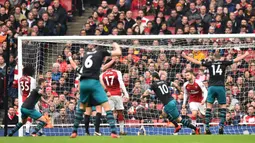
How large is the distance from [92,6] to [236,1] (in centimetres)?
536

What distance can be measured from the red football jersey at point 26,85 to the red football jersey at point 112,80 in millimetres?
1883

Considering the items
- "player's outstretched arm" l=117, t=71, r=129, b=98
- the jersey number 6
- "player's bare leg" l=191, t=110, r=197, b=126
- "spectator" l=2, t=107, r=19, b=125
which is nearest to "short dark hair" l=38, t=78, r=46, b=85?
"spectator" l=2, t=107, r=19, b=125

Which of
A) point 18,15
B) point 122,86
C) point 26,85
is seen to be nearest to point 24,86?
point 26,85

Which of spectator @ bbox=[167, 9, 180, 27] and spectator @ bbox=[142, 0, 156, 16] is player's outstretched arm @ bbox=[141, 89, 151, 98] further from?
spectator @ bbox=[142, 0, 156, 16]

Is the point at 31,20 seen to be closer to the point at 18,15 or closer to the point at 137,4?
the point at 18,15

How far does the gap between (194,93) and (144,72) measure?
1.68 metres

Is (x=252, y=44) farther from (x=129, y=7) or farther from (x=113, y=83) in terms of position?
(x=129, y=7)

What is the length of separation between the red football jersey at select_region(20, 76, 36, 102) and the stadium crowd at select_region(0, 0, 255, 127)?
142 centimetres

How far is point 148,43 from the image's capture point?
26.7 m

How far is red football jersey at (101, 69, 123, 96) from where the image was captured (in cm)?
2452

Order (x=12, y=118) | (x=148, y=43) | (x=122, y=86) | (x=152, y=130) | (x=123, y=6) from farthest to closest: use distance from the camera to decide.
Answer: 1. (x=123, y=6)
2. (x=148, y=43)
3. (x=12, y=118)
4. (x=152, y=130)
5. (x=122, y=86)

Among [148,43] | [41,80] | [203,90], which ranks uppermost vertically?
[148,43]

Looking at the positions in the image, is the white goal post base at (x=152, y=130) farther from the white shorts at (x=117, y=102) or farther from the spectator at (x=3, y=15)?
the spectator at (x=3, y=15)

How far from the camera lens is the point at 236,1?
30.1 metres
